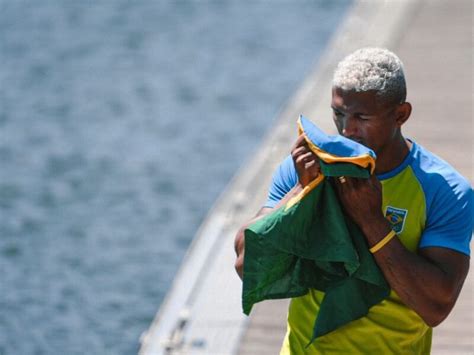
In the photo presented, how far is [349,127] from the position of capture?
9.68ft

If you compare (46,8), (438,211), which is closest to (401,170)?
(438,211)

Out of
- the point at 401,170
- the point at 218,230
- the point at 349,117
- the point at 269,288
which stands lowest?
the point at 218,230

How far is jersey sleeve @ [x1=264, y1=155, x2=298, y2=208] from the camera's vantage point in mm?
3145

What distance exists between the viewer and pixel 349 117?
294 cm

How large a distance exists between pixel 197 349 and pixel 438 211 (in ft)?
8.40

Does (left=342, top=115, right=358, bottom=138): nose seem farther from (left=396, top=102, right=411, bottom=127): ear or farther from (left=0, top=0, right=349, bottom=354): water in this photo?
(left=0, top=0, right=349, bottom=354): water

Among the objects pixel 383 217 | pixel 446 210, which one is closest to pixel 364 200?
pixel 383 217

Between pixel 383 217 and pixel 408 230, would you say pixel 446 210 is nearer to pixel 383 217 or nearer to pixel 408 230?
pixel 408 230

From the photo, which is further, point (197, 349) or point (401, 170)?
point (197, 349)

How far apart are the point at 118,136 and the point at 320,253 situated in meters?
8.14

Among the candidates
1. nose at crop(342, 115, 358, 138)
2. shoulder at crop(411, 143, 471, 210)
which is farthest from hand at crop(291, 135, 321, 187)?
shoulder at crop(411, 143, 471, 210)

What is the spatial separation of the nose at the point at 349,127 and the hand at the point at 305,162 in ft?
0.41

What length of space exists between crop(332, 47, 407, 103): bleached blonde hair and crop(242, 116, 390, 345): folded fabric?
0.50ft

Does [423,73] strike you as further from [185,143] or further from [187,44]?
[187,44]
